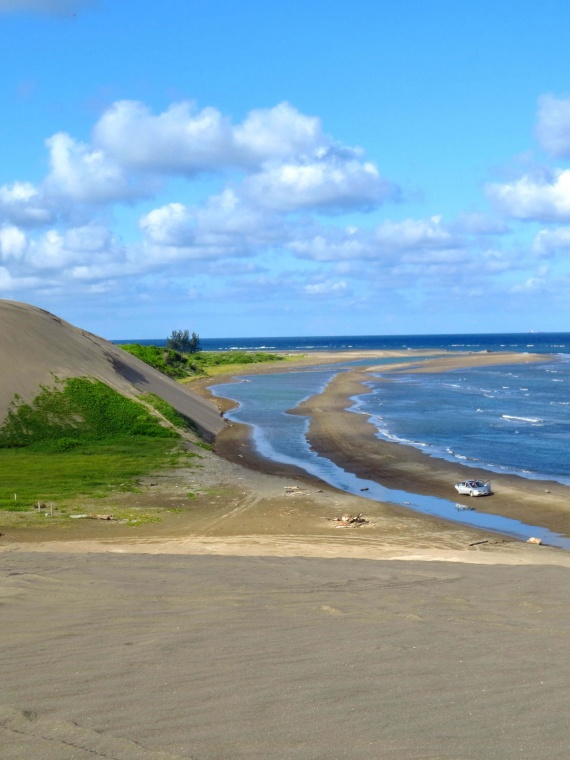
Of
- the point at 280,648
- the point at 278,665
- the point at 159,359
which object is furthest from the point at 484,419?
the point at 278,665

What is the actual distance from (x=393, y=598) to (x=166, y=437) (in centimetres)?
3662

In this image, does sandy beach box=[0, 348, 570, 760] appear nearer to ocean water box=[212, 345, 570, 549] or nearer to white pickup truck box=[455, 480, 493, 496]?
white pickup truck box=[455, 480, 493, 496]

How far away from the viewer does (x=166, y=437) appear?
172 ft

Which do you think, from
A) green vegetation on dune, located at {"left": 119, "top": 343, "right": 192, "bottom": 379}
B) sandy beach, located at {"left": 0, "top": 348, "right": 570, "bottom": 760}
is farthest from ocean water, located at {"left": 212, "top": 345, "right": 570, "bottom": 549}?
sandy beach, located at {"left": 0, "top": 348, "right": 570, "bottom": 760}

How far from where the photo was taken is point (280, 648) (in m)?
13.3

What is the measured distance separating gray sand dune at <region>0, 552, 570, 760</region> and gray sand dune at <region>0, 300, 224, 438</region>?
3505 centimetres

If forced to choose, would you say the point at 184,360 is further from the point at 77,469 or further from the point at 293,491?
the point at 293,491

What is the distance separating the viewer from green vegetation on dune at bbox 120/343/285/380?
309 ft

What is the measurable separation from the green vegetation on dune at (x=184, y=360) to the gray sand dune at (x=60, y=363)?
1831 cm

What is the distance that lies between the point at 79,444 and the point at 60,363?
33.5ft

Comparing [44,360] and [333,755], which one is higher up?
[44,360]

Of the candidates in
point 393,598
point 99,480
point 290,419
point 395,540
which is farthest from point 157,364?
point 393,598

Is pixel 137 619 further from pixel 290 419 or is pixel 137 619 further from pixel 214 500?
pixel 290 419

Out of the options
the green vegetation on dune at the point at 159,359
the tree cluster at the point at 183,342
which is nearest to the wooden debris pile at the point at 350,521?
the green vegetation on dune at the point at 159,359
